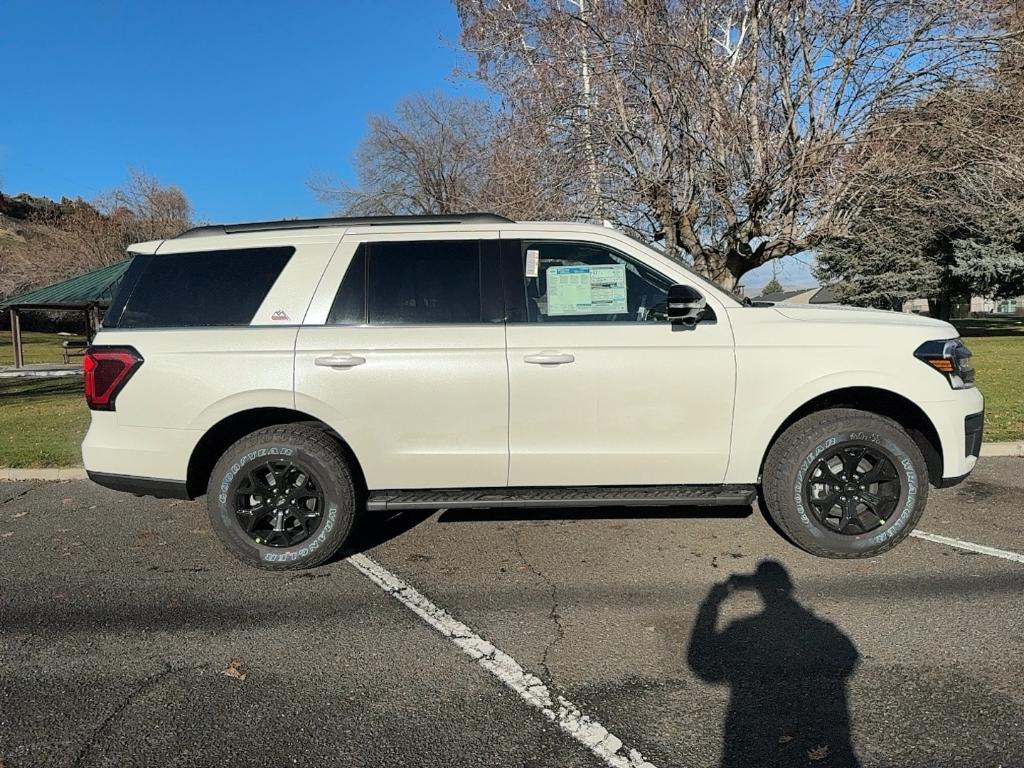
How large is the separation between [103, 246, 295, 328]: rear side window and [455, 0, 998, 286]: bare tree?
9426 millimetres

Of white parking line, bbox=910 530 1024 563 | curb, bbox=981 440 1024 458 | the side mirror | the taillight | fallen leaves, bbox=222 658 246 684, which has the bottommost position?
fallen leaves, bbox=222 658 246 684

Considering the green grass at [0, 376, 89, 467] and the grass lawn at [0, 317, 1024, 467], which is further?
the grass lawn at [0, 317, 1024, 467]

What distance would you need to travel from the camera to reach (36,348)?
32062 millimetres

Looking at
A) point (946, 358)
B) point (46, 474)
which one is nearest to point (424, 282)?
point (946, 358)

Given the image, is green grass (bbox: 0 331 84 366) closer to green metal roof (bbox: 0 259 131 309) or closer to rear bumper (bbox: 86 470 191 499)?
green metal roof (bbox: 0 259 131 309)

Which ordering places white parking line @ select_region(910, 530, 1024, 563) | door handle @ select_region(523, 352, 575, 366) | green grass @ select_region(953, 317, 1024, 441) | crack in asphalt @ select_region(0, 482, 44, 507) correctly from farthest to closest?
green grass @ select_region(953, 317, 1024, 441) → crack in asphalt @ select_region(0, 482, 44, 507) → white parking line @ select_region(910, 530, 1024, 563) → door handle @ select_region(523, 352, 575, 366)

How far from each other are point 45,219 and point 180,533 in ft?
164

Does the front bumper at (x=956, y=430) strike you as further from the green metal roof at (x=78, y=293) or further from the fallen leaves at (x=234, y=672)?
the green metal roof at (x=78, y=293)

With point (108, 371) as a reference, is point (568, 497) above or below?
below

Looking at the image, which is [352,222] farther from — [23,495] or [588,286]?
[23,495]

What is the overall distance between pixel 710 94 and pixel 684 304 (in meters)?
9.35

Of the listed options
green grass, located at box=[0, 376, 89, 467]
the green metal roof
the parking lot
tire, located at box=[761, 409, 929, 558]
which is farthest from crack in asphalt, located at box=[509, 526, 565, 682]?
the green metal roof

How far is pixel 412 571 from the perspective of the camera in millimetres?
3953

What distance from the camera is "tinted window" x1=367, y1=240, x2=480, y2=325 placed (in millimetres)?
3861
